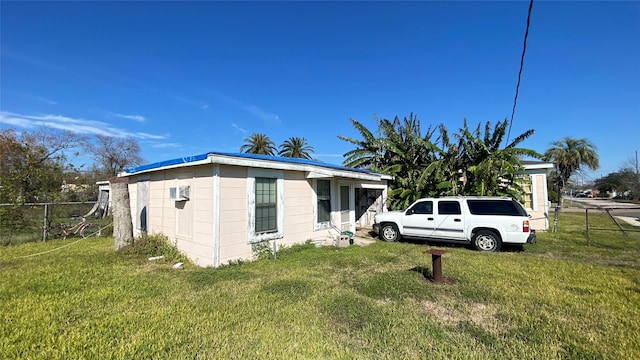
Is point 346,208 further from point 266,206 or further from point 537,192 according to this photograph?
point 537,192

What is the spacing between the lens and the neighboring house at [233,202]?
6.81 metres

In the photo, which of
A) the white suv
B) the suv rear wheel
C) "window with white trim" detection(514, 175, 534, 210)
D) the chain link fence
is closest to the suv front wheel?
the white suv

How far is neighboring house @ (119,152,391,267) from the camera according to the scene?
A: 22.4ft

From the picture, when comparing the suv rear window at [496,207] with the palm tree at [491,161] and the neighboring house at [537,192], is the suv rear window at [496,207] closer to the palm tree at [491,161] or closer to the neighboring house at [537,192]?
the palm tree at [491,161]

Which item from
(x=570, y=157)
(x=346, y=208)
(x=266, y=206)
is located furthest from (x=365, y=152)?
(x=570, y=157)

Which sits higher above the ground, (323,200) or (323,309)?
(323,200)

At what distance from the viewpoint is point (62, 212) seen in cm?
1305

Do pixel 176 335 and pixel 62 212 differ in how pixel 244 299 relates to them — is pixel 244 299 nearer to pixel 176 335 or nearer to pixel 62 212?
pixel 176 335

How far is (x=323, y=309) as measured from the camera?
14.3 ft

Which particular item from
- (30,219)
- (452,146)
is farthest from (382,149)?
(30,219)

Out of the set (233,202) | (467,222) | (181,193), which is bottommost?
(467,222)

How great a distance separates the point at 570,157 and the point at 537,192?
23530 millimetres

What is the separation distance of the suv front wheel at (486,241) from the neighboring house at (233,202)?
15.0 ft

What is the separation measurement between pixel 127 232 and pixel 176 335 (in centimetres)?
684
